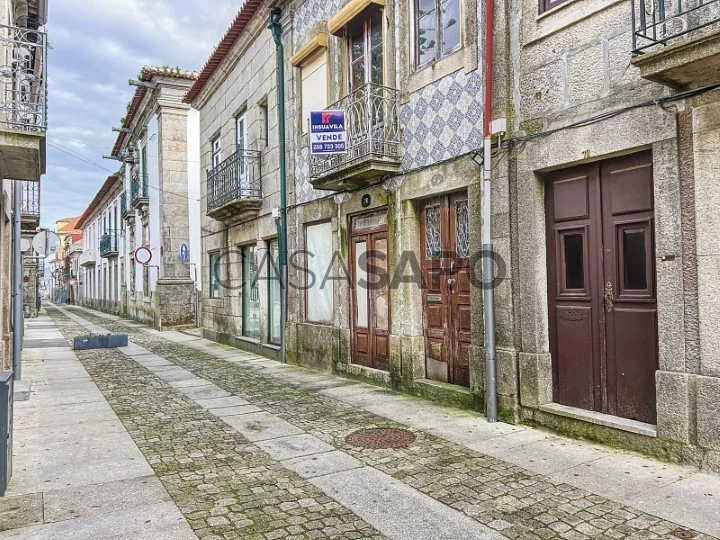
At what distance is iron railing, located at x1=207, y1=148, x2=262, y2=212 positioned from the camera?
1155cm

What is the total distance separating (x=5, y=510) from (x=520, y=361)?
4.35 metres

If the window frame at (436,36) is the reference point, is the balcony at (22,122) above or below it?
below

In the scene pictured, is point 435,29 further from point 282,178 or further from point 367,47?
point 282,178

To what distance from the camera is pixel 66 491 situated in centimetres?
399

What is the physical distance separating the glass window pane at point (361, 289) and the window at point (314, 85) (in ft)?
7.88

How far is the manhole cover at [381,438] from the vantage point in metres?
4.98

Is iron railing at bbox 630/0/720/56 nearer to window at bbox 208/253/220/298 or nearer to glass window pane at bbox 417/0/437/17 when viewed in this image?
glass window pane at bbox 417/0/437/17

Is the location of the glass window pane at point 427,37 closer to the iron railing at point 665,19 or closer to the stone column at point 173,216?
the iron railing at point 665,19

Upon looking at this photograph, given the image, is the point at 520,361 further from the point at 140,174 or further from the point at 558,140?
the point at 140,174

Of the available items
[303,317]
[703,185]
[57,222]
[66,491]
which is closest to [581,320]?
[703,185]

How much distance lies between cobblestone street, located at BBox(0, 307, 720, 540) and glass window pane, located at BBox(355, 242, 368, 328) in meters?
1.72

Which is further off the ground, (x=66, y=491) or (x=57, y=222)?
(x=57, y=222)

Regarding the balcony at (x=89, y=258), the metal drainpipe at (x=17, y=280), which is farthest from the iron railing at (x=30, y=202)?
the balcony at (x=89, y=258)

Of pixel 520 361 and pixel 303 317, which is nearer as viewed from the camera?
pixel 520 361
